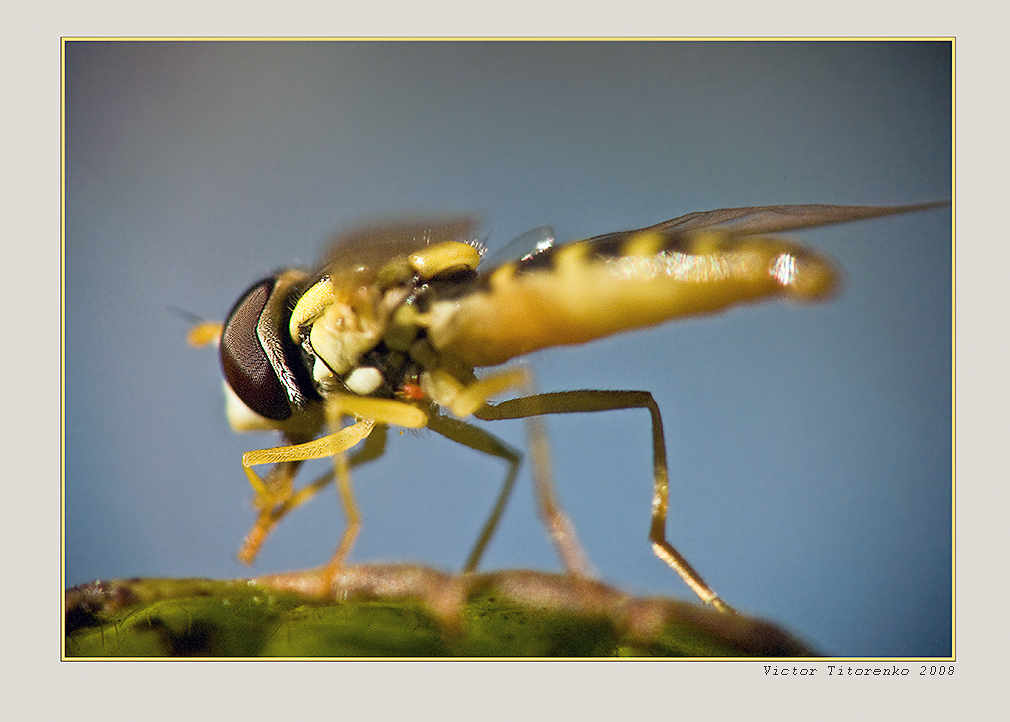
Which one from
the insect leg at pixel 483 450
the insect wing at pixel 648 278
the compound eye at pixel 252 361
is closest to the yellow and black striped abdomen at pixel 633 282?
the insect wing at pixel 648 278

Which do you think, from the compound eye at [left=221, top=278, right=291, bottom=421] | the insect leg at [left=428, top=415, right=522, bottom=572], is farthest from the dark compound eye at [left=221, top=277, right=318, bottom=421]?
the insect leg at [left=428, top=415, right=522, bottom=572]

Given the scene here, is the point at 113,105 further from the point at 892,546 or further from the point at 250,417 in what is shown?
the point at 892,546

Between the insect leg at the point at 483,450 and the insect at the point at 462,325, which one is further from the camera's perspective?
the insect leg at the point at 483,450

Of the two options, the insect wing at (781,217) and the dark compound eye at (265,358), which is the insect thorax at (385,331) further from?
the insect wing at (781,217)

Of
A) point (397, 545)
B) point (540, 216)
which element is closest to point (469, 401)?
point (540, 216)

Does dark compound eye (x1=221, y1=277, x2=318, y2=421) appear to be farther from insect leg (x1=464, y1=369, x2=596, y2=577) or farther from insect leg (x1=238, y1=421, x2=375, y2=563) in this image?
insect leg (x1=464, y1=369, x2=596, y2=577)

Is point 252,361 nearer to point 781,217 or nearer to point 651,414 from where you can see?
point 651,414
